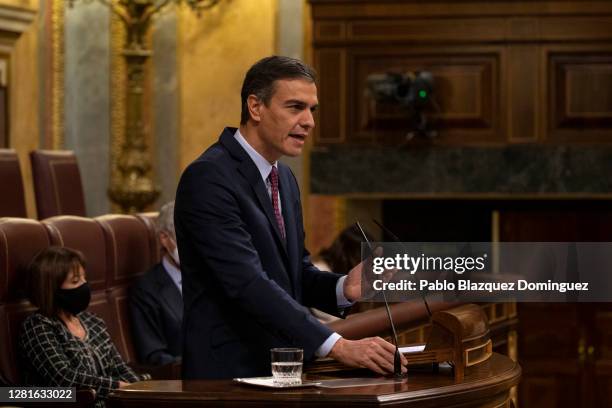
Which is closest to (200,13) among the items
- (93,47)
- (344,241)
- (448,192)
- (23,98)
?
(93,47)

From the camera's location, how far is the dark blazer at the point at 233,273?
7.86 ft

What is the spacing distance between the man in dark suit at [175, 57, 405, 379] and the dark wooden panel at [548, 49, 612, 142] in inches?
190

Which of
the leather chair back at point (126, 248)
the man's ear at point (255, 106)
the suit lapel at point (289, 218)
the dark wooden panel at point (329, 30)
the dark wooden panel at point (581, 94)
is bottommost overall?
the leather chair back at point (126, 248)

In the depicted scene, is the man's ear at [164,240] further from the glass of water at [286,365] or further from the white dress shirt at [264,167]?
the glass of water at [286,365]

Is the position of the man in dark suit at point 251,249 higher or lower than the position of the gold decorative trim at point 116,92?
lower

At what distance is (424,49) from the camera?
721 cm

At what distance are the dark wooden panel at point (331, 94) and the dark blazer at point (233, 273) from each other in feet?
15.5

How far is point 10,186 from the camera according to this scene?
5.55 meters

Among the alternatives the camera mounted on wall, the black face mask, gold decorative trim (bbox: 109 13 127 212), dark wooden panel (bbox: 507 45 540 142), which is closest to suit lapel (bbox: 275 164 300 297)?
the black face mask

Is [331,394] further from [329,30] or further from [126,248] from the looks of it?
[329,30]

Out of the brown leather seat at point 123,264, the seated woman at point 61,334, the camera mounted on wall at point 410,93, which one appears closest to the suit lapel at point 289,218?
the seated woman at point 61,334

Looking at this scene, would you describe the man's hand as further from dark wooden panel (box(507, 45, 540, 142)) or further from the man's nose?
dark wooden panel (box(507, 45, 540, 142))

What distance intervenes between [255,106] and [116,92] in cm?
534

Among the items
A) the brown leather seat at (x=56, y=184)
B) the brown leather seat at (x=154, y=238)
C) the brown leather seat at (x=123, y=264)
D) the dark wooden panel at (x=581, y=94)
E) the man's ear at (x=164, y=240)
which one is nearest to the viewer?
the brown leather seat at (x=123, y=264)
